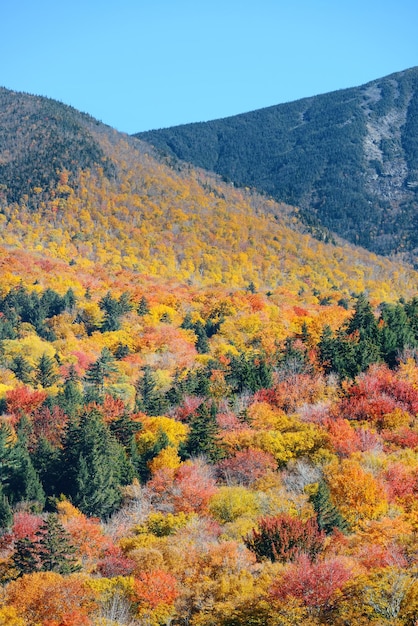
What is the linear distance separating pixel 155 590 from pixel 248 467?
26.7 meters

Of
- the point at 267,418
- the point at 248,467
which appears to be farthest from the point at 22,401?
the point at 248,467

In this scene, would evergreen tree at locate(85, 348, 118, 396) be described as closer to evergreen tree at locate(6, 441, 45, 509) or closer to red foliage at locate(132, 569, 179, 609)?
evergreen tree at locate(6, 441, 45, 509)

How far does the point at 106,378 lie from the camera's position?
107 metres

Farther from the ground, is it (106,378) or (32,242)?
(32,242)

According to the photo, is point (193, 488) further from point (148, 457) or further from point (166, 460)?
point (148, 457)

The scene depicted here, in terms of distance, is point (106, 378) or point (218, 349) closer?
point (106, 378)

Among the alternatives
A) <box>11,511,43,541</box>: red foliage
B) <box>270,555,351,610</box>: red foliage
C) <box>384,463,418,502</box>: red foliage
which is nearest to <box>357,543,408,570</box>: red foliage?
<box>270,555,351,610</box>: red foliage

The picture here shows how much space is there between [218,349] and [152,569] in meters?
84.0

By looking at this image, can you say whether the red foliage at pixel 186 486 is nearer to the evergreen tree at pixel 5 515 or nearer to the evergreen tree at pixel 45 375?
the evergreen tree at pixel 5 515

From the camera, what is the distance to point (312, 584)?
34.3m

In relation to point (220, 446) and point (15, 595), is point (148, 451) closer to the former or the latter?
point (220, 446)

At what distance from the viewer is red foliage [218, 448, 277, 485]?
6316 cm

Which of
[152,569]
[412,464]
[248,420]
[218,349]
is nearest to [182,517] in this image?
[152,569]

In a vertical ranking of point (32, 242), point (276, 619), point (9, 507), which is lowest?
point (9, 507)
